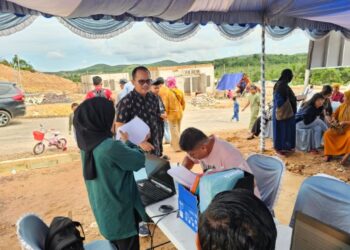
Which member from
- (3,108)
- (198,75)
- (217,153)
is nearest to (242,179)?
(217,153)

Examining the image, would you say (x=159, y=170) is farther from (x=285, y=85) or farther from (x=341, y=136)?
(x=341, y=136)

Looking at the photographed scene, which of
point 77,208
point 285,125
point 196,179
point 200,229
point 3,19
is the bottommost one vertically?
point 77,208

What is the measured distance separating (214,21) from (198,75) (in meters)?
14.3

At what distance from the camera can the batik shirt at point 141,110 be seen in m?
2.28

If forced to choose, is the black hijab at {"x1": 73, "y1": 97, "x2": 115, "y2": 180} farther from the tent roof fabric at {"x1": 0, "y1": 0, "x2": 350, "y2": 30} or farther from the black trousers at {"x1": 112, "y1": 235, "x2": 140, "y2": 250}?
the tent roof fabric at {"x1": 0, "y1": 0, "x2": 350, "y2": 30}

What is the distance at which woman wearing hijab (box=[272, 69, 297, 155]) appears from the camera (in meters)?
4.18

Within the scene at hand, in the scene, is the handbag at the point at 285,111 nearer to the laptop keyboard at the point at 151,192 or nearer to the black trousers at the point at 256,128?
the black trousers at the point at 256,128

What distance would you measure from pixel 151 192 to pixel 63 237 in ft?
1.98

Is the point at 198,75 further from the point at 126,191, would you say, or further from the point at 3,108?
the point at 126,191

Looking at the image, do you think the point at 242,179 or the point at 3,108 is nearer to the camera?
the point at 242,179

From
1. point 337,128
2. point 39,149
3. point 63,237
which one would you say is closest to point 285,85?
point 337,128

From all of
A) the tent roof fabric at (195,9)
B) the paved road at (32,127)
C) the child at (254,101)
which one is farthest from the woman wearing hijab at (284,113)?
the paved road at (32,127)

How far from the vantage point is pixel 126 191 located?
4.88ft

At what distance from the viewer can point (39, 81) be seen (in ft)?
66.7
